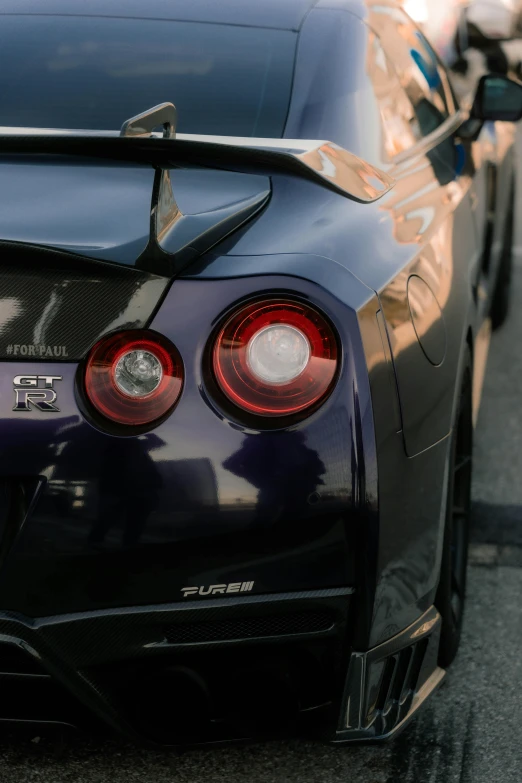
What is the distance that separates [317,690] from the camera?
227 cm

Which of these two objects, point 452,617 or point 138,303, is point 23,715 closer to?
point 138,303

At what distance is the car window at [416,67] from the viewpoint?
3.59 m

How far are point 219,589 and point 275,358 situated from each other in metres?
0.41

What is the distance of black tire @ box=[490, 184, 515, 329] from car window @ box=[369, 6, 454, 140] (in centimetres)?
181

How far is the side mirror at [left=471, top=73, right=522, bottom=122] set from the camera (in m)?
4.11

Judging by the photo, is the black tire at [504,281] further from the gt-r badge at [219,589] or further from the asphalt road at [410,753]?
the gt-r badge at [219,589]

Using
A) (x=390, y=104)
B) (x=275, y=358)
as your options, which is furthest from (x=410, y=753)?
(x=390, y=104)

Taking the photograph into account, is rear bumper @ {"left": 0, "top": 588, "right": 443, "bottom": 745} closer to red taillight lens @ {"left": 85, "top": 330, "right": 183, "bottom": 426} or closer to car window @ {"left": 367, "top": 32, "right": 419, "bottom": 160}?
red taillight lens @ {"left": 85, "top": 330, "right": 183, "bottom": 426}

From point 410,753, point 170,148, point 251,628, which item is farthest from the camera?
point 410,753

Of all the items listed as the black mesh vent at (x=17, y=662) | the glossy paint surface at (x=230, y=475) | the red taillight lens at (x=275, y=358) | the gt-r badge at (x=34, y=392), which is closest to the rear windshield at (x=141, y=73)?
the glossy paint surface at (x=230, y=475)

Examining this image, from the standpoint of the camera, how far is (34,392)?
206 cm

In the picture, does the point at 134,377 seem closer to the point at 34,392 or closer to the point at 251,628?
the point at 34,392

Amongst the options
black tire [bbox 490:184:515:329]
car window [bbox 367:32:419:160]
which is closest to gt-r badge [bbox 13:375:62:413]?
car window [bbox 367:32:419:160]

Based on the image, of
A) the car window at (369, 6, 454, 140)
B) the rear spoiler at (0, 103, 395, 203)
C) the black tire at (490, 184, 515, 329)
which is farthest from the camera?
the black tire at (490, 184, 515, 329)
